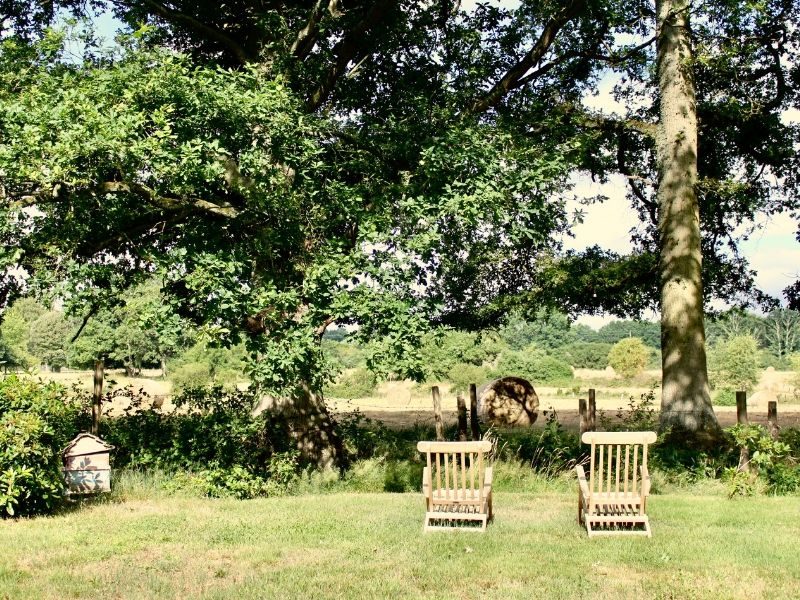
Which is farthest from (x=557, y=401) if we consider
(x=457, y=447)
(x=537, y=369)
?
(x=457, y=447)

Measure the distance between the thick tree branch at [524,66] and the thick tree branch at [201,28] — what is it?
→ 428 cm

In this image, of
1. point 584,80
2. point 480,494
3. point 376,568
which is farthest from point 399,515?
point 584,80

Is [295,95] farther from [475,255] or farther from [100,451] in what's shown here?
[100,451]

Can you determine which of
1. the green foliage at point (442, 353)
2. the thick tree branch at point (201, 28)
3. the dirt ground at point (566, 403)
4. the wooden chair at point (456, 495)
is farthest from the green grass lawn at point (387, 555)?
the dirt ground at point (566, 403)

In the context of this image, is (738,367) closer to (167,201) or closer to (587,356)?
(587,356)

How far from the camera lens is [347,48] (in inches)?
546

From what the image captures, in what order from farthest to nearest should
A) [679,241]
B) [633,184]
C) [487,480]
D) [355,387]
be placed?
1. [355,387]
2. [633,184]
3. [679,241]
4. [487,480]

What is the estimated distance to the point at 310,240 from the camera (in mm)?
12000

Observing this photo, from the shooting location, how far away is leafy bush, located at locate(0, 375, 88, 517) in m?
9.37

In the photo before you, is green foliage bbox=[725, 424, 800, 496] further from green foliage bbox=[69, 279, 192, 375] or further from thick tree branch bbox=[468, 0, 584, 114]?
green foliage bbox=[69, 279, 192, 375]

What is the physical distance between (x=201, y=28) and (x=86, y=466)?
7745mm

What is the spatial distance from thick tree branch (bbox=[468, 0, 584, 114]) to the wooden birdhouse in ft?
27.8

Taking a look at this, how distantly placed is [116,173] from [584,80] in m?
10.6

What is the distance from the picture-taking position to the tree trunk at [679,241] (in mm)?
14445
